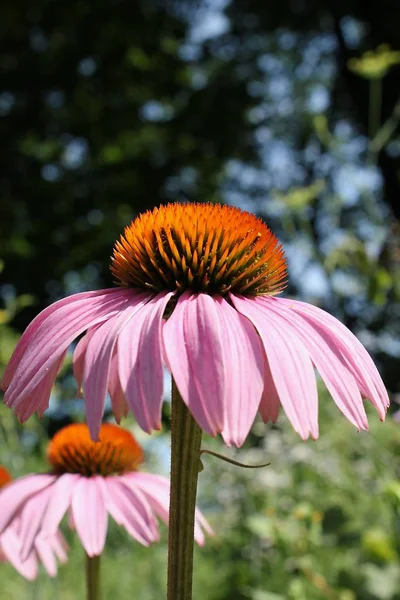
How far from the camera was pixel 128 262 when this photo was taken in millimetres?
672

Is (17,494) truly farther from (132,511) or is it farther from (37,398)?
(37,398)

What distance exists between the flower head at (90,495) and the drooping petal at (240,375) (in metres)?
0.34

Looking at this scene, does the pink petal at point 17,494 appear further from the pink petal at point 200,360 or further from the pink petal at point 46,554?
the pink petal at point 200,360

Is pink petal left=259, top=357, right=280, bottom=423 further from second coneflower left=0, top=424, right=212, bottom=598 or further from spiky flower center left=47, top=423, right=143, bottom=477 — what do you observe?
spiky flower center left=47, top=423, right=143, bottom=477

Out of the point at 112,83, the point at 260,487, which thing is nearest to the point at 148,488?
the point at 260,487

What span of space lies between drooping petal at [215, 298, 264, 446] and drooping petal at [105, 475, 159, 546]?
355 mm

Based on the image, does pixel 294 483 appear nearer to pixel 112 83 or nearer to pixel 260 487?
pixel 260 487

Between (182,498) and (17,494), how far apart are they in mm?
421

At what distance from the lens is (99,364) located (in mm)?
525

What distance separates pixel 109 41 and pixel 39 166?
1469 mm

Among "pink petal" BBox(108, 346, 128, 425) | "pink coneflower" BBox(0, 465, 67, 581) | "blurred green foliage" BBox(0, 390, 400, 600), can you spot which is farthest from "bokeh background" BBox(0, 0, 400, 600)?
"pink petal" BBox(108, 346, 128, 425)

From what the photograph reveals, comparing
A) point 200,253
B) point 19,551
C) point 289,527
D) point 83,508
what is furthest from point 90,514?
point 289,527

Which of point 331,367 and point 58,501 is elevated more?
point 331,367

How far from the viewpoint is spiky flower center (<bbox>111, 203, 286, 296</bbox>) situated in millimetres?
654
